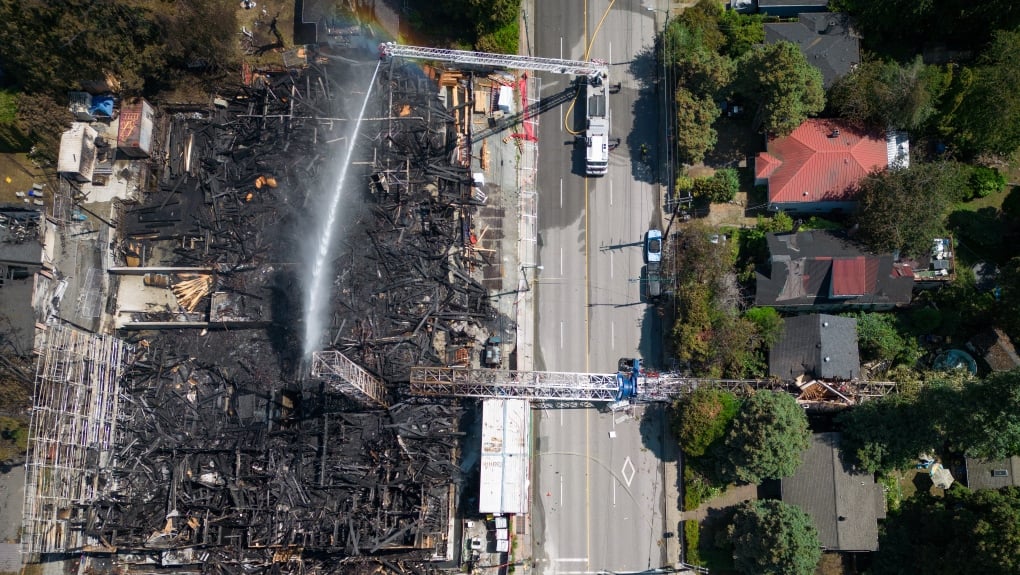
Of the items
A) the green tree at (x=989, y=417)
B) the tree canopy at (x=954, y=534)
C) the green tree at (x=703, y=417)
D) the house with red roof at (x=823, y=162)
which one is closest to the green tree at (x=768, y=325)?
the green tree at (x=703, y=417)

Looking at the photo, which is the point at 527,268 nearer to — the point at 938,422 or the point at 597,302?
the point at 597,302

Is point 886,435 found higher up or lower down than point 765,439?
higher up

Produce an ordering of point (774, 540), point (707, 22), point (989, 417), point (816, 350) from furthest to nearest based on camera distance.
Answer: point (707, 22) < point (816, 350) < point (774, 540) < point (989, 417)

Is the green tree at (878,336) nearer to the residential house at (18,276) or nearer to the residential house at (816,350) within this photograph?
the residential house at (816,350)

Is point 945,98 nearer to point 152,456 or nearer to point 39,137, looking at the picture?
point 152,456

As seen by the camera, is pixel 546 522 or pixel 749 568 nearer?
pixel 749 568

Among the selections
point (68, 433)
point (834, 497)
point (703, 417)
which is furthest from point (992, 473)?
point (68, 433)

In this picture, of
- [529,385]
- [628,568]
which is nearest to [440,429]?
[529,385]
